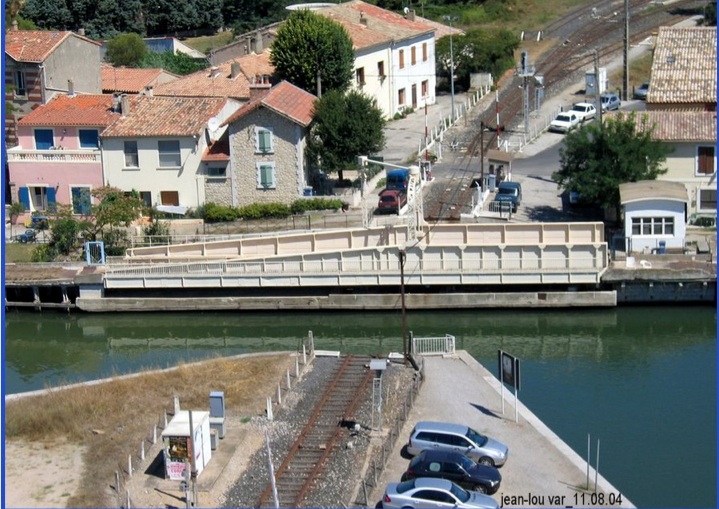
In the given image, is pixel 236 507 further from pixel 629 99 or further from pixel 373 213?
pixel 629 99

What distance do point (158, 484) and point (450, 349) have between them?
39.1 feet

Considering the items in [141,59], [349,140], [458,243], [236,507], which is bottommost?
[236,507]

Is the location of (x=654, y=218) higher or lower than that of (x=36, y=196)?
lower

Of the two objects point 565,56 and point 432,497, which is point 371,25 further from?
point 432,497

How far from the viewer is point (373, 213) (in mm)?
51281

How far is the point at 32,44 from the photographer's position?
59906 millimetres

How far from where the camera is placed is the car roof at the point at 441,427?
1171 inches

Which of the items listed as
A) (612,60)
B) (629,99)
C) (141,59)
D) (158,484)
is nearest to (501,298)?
(158,484)

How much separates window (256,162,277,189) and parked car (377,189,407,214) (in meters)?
4.83

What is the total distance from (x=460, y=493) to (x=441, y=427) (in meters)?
3.48

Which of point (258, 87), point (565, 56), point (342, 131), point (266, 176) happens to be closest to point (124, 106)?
point (258, 87)

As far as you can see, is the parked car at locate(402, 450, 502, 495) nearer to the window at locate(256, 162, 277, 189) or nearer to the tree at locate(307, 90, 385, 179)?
the window at locate(256, 162, 277, 189)

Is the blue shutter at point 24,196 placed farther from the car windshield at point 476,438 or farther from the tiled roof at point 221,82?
the car windshield at point 476,438

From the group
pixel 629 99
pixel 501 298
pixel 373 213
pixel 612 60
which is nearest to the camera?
pixel 501 298
